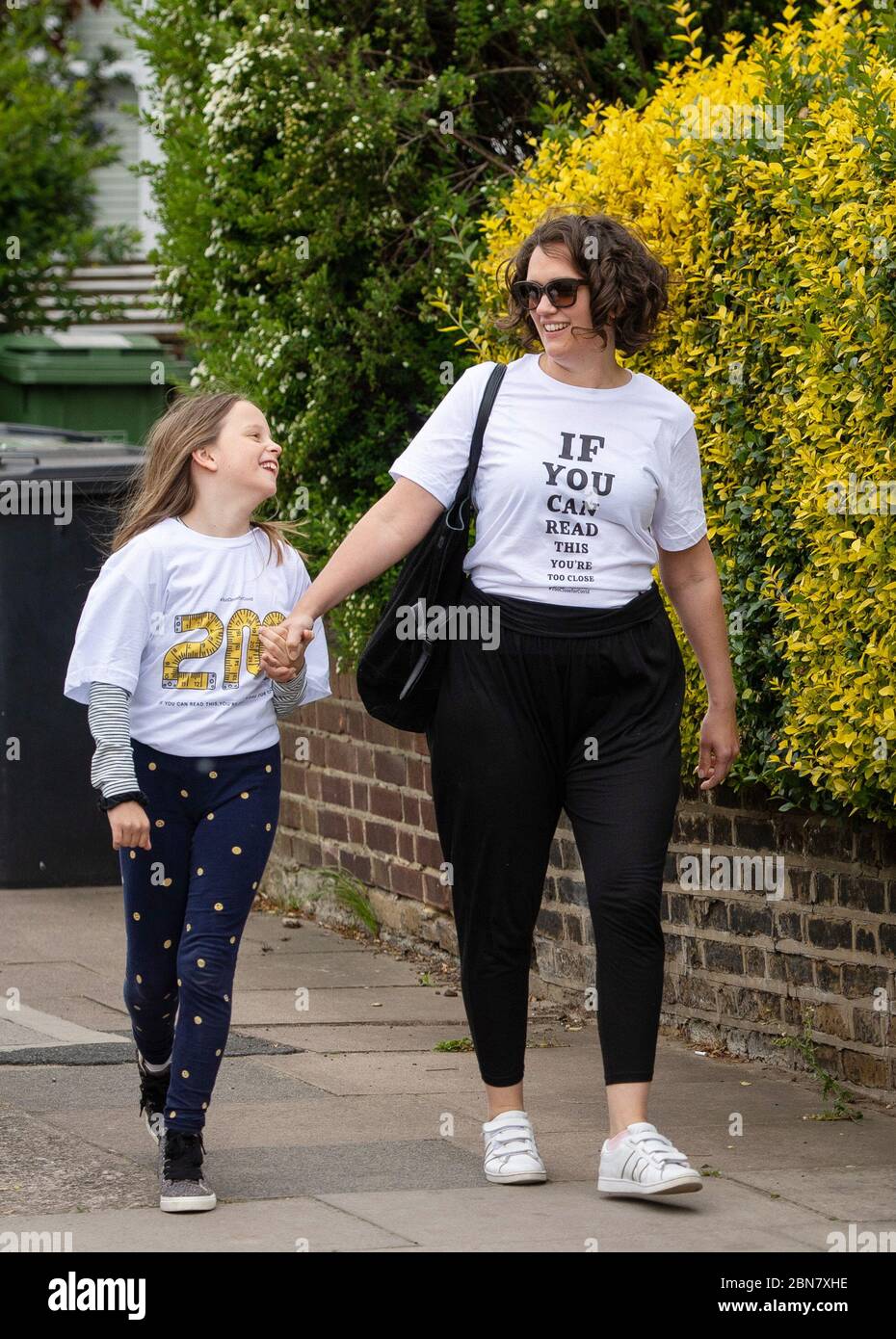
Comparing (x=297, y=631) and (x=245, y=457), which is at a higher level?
(x=245, y=457)

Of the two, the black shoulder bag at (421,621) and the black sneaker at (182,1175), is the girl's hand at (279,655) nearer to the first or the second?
the black shoulder bag at (421,621)

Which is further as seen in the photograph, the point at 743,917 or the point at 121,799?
the point at 743,917

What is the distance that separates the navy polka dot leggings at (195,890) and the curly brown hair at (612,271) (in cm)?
112

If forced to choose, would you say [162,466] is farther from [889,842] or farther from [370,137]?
[370,137]

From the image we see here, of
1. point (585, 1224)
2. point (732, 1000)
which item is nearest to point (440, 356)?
point (732, 1000)

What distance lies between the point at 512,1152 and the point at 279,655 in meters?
1.12

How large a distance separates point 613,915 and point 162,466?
4.35ft

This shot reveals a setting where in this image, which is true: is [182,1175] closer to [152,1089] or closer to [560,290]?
[152,1089]

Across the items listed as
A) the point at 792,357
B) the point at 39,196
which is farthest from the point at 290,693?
the point at 39,196

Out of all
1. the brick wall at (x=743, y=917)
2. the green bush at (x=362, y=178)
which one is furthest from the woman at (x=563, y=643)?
the green bush at (x=362, y=178)

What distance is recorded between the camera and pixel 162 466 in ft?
14.3

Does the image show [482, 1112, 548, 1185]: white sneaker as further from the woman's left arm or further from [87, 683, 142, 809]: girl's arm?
[87, 683, 142, 809]: girl's arm

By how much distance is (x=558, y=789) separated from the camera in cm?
427

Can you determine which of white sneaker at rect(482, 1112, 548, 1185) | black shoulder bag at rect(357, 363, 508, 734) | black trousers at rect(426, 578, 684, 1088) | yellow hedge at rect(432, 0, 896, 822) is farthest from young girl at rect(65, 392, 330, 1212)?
yellow hedge at rect(432, 0, 896, 822)
